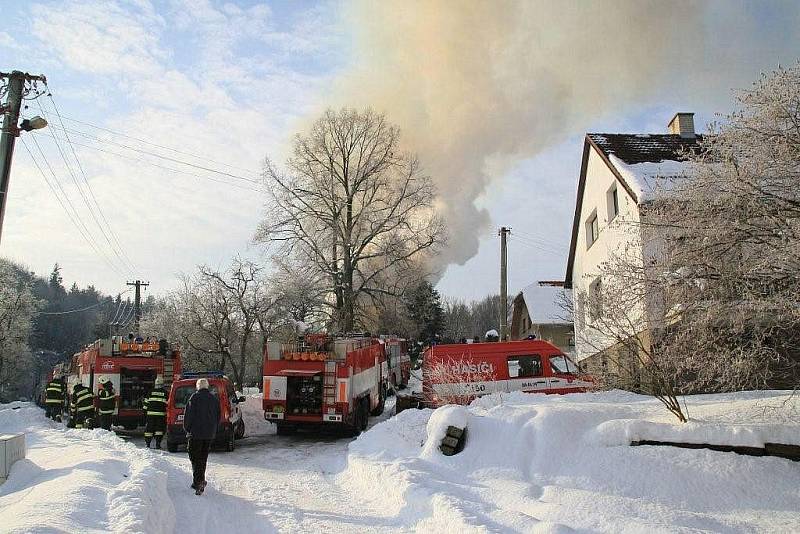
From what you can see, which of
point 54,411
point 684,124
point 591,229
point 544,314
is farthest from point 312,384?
point 544,314

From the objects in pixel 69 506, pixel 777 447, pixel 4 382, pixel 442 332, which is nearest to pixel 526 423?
pixel 777 447

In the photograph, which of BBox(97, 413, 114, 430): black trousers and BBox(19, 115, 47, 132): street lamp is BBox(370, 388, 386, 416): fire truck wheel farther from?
BBox(19, 115, 47, 132): street lamp

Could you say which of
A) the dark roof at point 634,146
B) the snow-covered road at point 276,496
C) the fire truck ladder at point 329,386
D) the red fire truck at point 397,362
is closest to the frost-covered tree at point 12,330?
the red fire truck at point 397,362

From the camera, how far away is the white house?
17203mm

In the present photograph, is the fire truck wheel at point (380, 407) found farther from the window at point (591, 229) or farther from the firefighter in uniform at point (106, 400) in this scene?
the window at point (591, 229)

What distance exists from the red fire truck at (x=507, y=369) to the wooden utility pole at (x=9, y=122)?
10.1 metres

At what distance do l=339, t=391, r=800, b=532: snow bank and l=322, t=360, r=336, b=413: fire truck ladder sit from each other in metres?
4.74

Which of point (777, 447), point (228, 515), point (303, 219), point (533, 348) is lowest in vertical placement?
point (228, 515)

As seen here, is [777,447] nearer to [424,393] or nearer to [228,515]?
[228,515]

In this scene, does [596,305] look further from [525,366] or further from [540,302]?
[540,302]

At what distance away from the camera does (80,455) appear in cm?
1039

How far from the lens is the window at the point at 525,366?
16.0m

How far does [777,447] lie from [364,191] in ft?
91.4

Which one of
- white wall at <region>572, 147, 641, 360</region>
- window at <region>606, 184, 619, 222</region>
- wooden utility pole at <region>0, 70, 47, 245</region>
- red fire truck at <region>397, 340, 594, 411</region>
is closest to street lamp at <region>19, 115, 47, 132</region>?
wooden utility pole at <region>0, 70, 47, 245</region>
